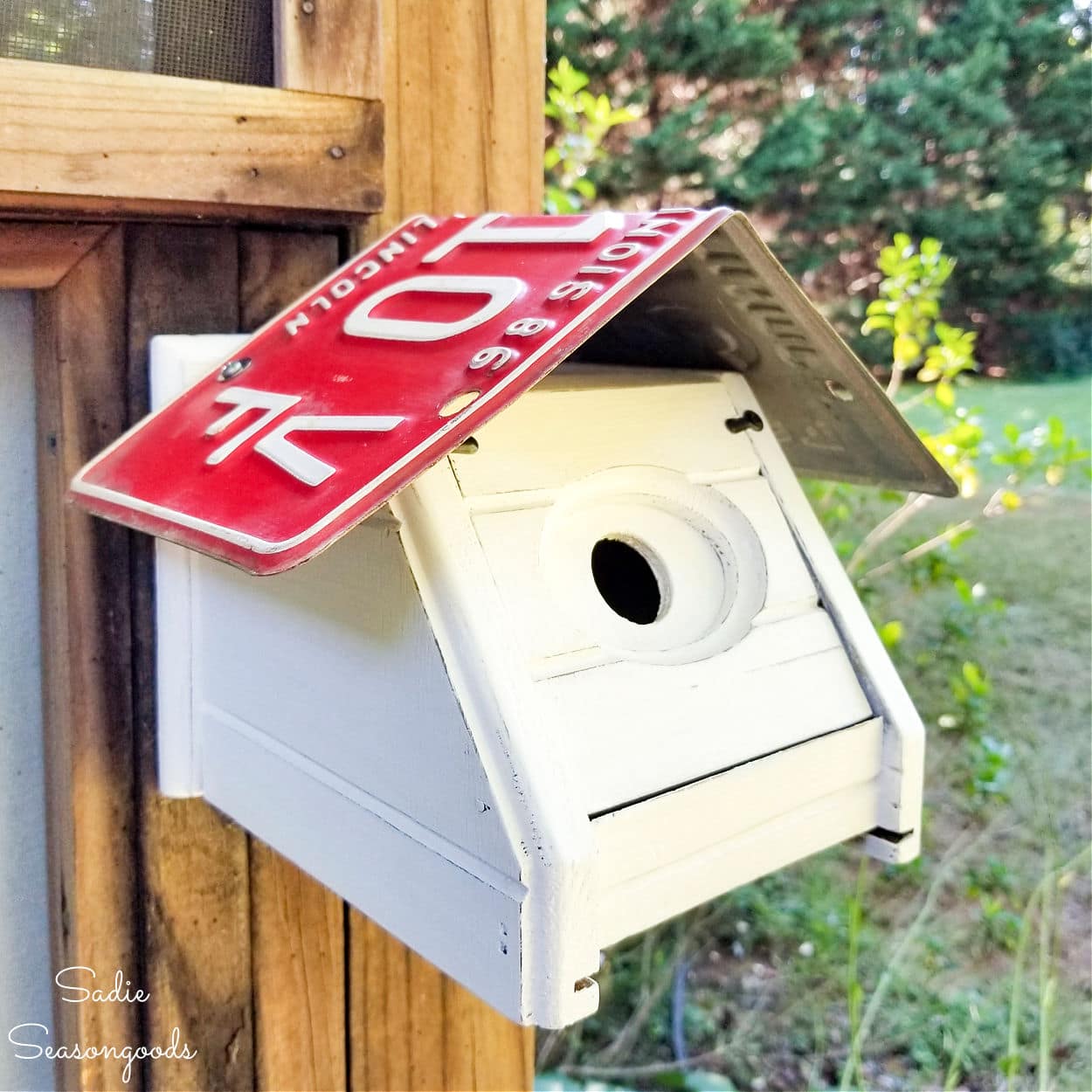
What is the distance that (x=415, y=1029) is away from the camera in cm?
99

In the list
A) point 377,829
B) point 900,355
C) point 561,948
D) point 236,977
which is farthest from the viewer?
point 900,355

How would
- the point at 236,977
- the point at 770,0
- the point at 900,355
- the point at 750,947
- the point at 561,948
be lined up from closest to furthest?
the point at 561,948 < the point at 236,977 < the point at 900,355 < the point at 750,947 < the point at 770,0

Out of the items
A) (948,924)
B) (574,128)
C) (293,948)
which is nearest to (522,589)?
(293,948)

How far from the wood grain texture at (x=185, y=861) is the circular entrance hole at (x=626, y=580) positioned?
357 millimetres

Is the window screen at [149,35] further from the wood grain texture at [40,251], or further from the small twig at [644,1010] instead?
the small twig at [644,1010]

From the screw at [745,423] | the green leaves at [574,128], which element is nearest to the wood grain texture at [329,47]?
the screw at [745,423]

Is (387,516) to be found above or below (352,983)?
above

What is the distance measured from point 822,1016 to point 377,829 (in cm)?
181

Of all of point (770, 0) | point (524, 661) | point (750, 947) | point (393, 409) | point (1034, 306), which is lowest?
point (750, 947)

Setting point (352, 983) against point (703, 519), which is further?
point (352, 983)

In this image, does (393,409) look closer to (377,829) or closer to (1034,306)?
(377,829)

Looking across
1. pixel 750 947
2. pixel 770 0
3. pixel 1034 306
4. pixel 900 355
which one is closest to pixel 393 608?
pixel 900 355

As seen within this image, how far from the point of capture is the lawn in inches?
77.8

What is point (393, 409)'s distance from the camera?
1.89 ft
